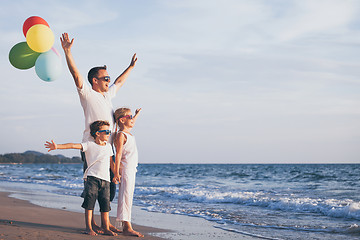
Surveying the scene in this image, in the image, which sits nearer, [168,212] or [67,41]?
[67,41]

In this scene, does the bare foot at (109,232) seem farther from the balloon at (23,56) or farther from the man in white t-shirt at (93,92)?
the balloon at (23,56)

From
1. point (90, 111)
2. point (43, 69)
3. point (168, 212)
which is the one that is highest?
point (43, 69)

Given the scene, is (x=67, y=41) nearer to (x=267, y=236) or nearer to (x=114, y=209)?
(x=267, y=236)

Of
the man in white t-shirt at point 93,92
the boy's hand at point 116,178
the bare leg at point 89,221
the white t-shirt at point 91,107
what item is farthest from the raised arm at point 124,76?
the bare leg at point 89,221

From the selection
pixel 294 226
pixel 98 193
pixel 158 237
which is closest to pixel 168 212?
pixel 294 226

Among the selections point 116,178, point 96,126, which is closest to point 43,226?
point 116,178

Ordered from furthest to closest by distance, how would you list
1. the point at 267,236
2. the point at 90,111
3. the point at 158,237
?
the point at 267,236 < the point at 158,237 < the point at 90,111

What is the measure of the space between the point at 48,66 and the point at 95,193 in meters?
1.47

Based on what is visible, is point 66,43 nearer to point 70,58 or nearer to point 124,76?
point 70,58

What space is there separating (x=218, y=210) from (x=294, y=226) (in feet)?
6.73

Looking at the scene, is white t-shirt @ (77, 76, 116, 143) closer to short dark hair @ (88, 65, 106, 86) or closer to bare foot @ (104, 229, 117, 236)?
short dark hair @ (88, 65, 106, 86)

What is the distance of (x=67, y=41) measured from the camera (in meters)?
4.03

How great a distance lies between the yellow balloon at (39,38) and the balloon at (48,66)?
0.08 meters

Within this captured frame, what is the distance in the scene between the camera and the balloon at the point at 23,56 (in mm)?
4617
